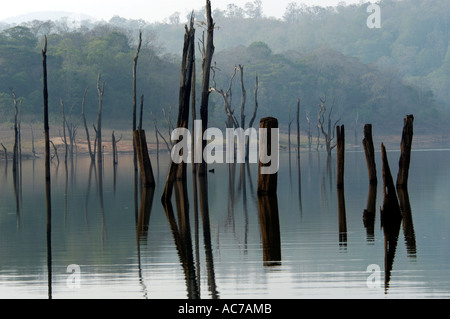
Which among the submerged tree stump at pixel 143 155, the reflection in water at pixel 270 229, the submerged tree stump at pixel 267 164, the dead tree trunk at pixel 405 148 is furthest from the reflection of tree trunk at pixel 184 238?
the dead tree trunk at pixel 405 148

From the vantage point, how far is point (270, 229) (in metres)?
15.8

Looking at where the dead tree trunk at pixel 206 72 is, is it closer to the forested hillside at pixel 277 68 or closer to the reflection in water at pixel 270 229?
the reflection in water at pixel 270 229

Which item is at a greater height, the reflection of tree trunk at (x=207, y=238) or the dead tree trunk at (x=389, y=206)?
the dead tree trunk at (x=389, y=206)

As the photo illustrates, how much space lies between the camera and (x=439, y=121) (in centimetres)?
12250

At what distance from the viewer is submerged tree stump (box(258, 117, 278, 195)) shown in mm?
19922

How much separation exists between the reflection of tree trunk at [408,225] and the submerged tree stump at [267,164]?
3.57 m

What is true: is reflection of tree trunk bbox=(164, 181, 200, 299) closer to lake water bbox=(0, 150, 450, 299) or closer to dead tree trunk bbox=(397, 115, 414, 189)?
lake water bbox=(0, 150, 450, 299)

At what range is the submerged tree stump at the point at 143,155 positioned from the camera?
78.2ft

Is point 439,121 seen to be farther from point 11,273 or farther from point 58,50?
point 11,273

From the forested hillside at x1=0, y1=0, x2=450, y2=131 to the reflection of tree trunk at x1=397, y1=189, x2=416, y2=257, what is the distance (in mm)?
54308

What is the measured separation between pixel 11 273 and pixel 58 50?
8443cm

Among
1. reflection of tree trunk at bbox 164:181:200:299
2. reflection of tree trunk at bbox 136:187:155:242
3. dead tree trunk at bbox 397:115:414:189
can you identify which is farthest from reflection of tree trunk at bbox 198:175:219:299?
dead tree trunk at bbox 397:115:414:189

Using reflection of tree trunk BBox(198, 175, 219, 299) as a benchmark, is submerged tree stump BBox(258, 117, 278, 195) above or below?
above
